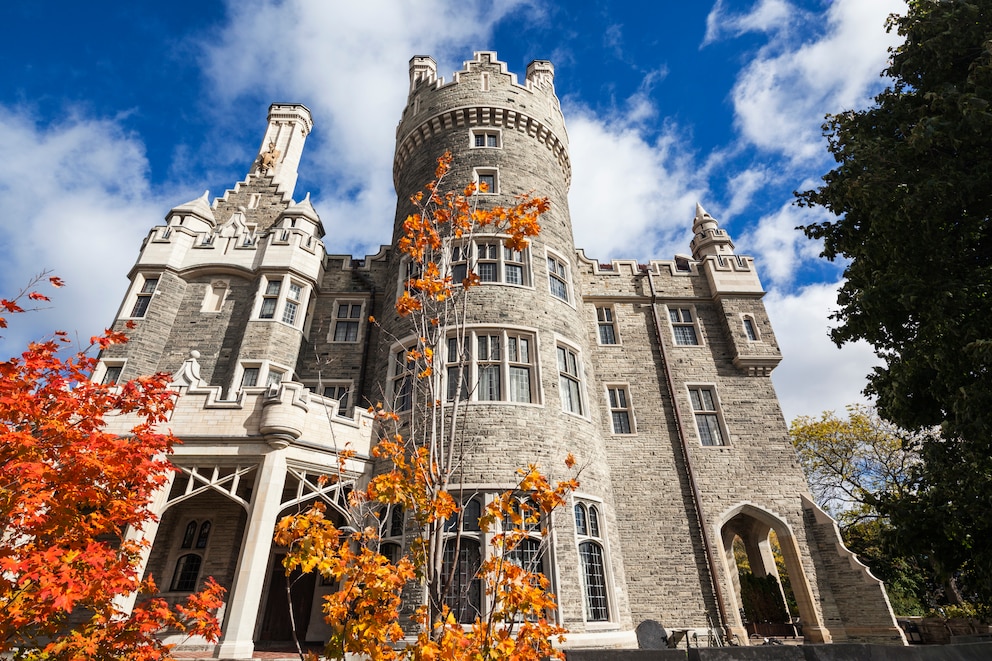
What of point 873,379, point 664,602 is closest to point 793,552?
point 664,602

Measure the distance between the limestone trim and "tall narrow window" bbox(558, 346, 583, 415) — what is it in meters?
8.48

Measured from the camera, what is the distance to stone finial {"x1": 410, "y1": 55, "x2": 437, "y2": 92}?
2120cm

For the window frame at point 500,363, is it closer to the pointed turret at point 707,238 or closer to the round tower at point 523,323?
the round tower at point 523,323

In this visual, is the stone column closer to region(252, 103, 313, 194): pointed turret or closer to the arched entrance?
the arched entrance

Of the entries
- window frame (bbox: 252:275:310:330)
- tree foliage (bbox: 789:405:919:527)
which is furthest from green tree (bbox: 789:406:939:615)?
window frame (bbox: 252:275:310:330)

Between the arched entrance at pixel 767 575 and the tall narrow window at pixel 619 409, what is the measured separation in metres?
3.91

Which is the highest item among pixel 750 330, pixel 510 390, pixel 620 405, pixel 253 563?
pixel 750 330

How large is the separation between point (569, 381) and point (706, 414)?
5960mm

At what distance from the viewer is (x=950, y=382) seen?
816cm

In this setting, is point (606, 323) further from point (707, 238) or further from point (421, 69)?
point (421, 69)

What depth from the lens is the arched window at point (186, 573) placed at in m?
12.7

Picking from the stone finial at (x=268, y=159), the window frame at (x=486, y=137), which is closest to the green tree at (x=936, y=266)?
the window frame at (x=486, y=137)

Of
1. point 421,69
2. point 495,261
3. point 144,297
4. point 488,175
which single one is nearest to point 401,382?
point 495,261

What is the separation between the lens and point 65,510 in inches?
238
